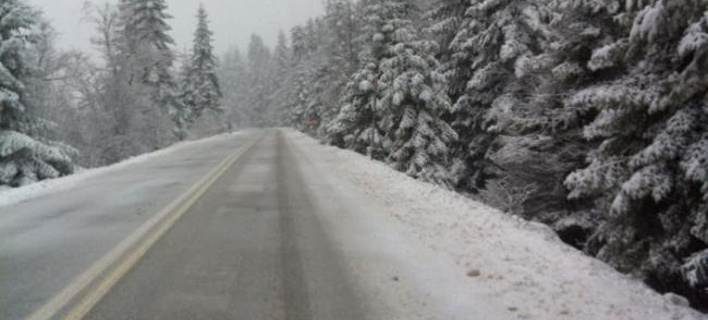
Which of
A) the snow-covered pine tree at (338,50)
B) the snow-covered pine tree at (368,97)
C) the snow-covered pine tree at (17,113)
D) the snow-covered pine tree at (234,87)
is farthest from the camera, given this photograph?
the snow-covered pine tree at (234,87)

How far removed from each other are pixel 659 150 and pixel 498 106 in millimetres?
11061

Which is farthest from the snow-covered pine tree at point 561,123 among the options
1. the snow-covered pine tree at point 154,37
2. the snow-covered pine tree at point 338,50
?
the snow-covered pine tree at point 154,37

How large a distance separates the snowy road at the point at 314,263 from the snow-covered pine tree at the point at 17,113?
1004cm

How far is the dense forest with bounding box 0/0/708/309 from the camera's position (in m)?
6.73

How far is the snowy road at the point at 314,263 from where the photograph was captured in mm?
5102

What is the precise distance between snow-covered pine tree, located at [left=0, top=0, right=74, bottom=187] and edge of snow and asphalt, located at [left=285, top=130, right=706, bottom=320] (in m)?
15.3

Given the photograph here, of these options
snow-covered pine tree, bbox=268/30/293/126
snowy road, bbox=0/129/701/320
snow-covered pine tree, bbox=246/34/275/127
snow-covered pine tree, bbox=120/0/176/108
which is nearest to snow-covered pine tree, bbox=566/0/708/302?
snowy road, bbox=0/129/701/320

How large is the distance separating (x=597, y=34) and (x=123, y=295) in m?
8.96

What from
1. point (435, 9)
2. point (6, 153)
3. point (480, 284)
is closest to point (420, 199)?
point (480, 284)

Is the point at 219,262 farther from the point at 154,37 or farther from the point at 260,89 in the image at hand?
the point at 260,89

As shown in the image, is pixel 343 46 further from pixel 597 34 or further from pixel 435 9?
pixel 597 34

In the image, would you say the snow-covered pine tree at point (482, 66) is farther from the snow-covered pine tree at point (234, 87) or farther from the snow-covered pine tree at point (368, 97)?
the snow-covered pine tree at point (234, 87)

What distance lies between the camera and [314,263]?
657 centimetres

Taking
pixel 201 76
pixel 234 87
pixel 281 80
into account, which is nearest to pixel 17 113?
pixel 201 76
